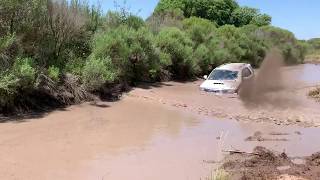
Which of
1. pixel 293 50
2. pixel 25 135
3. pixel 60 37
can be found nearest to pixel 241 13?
pixel 293 50

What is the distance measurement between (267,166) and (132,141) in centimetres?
405

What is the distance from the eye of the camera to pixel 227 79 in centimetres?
2314

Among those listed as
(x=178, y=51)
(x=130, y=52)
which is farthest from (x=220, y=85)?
Answer: (x=178, y=51)

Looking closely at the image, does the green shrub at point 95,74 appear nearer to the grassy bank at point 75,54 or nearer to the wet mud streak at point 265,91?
the grassy bank at point 75,54

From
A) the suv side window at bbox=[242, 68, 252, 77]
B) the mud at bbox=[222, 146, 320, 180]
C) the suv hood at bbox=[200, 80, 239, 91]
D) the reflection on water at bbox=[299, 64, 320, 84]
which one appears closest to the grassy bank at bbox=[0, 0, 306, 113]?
the suv hood at bbox=[200, 80, 239, 91]

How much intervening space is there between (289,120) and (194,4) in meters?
60.7

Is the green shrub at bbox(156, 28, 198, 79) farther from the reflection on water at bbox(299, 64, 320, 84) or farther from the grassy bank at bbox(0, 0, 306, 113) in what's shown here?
the reflection on water at bbox(299, 64, 320, 84)

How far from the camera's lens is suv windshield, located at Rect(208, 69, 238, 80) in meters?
23.4

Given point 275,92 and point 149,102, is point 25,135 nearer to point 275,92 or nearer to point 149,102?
point 149,102

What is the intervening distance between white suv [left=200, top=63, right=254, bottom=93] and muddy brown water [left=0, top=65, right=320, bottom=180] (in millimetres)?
2325

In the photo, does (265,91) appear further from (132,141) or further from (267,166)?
(267,166)

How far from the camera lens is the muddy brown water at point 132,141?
33.8 ft

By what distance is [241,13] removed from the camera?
273 ft

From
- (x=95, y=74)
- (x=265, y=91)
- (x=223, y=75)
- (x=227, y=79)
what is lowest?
(x=265, y=91)
